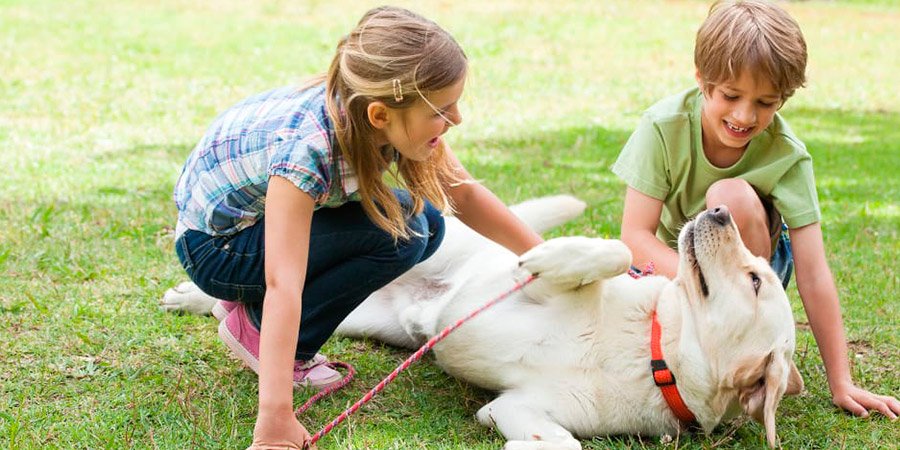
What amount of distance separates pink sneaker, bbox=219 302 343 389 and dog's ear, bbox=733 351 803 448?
131 centimetres

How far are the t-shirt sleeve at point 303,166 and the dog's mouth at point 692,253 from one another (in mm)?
1107

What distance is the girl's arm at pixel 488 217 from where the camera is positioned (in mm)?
3518

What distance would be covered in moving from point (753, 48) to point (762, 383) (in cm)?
110

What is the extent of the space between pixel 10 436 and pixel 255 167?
1.03 meters

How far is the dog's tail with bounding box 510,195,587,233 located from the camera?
14.2 ft

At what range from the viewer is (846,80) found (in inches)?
439

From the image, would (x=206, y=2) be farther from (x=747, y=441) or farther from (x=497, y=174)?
(x=747, y=441)

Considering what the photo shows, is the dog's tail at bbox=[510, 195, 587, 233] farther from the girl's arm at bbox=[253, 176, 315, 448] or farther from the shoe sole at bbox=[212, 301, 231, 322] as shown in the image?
the girl's arm at bbox=[253, 176, 315, 448]

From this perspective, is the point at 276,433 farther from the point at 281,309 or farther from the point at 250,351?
the point at 250,351

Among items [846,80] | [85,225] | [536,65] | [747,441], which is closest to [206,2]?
[536,65]

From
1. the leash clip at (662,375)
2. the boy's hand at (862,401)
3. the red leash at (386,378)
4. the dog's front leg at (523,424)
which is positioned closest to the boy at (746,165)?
the boy's hand at (862,401)

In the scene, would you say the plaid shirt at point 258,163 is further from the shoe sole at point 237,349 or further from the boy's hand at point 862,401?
the boy's hand at point 862,401

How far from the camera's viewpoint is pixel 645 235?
3674mm

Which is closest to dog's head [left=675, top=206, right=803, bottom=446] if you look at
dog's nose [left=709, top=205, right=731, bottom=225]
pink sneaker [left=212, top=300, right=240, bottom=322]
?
dog's nose [left=709, top=205, right=731, bottom=225]
